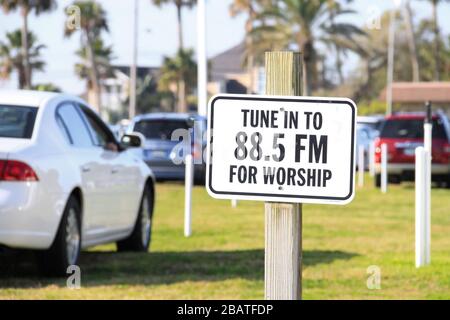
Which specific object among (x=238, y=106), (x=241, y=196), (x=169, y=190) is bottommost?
(x=169, y=190)

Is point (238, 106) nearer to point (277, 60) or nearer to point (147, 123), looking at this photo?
point (277, 60)

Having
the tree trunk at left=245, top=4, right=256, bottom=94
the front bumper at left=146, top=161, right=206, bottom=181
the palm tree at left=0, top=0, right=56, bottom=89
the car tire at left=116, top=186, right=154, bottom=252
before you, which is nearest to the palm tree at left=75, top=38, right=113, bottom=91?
the tree trunk at left=245, top=4, right=256, bottom=94

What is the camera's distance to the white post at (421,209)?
11.7m

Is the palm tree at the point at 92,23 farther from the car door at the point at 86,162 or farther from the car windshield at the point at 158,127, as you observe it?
the car door at the point at 86,162

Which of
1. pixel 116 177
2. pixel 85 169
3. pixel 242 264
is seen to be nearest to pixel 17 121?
pixel 85 169

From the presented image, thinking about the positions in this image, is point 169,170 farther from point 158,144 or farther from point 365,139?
point 365,139

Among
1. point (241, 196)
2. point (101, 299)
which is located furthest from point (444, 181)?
point (241, 196)

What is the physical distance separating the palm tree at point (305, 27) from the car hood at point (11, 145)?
4289 cm

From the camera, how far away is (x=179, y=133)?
8305mm

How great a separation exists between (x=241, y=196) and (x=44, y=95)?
19.8 ft

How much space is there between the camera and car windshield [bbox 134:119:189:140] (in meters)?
27.0

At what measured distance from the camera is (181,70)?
3442 inches

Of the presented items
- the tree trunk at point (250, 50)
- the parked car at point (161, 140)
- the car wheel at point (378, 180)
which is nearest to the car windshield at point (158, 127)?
the parked car at point (161, 140)

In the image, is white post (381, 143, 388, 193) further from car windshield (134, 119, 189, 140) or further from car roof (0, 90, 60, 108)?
car roof (0, 90, 60, 108)
